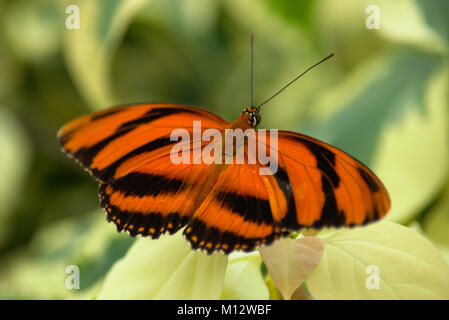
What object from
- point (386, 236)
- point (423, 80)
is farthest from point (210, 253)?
point (423, 80)

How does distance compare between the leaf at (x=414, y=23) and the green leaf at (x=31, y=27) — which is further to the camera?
the green leaf at (x=31, y=27)

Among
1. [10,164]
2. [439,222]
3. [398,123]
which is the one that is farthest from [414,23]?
[10,164]

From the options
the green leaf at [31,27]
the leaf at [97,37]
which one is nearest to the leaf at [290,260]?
the leaf at [97,37]

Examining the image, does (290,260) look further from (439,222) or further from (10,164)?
(10,164)

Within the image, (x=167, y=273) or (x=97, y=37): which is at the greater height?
(x=97, y=37)

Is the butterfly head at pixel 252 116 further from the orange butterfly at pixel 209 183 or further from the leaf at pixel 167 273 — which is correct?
the leaf at pixel 167 273

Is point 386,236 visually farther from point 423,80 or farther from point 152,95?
point 152,95
